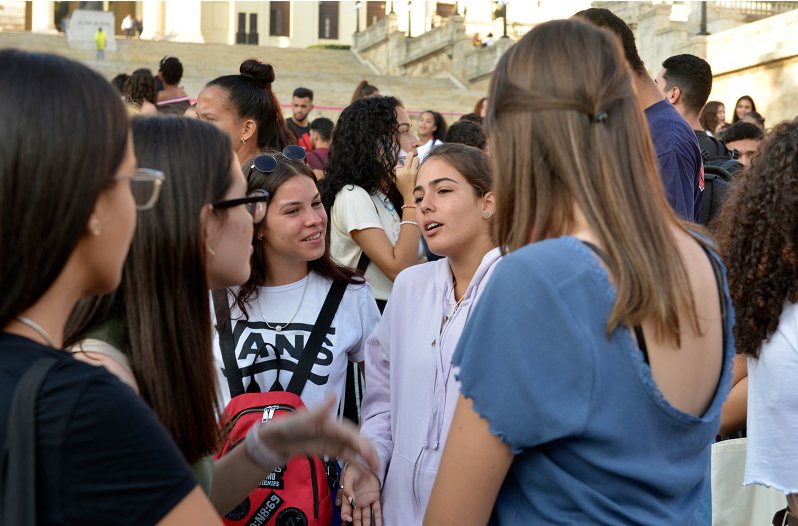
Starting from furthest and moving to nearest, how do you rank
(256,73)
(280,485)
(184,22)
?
(184,22) < (256,73) < (280,485)

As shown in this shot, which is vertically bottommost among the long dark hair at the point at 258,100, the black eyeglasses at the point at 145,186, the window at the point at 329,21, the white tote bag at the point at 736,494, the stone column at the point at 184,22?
the white tote bag at the point at 736,494

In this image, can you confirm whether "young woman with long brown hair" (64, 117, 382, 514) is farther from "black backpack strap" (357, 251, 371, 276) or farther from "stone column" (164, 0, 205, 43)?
"stone column" (164, 0, 205, 43)

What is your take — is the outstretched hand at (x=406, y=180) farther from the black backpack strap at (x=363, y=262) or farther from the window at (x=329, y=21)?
the window at (x=329, y=21)

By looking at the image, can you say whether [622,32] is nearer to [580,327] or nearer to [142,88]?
[580,327]

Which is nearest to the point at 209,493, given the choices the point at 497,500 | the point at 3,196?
the point at 497,500

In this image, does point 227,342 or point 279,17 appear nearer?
point 227,342

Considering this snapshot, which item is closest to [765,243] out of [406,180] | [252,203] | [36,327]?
[252,203]

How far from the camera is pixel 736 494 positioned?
3.91 metres

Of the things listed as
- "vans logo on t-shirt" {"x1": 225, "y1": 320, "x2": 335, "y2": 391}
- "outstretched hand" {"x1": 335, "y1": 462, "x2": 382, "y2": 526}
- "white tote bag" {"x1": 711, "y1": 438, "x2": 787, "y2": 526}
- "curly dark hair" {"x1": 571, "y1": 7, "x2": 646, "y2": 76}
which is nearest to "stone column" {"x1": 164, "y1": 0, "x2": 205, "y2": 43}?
"curly dark hair" {"x1": 571, "y1": 7, "x2": 646, "y2": 76}

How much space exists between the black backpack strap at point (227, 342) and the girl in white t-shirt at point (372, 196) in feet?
4.80

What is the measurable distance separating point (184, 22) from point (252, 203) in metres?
52.7

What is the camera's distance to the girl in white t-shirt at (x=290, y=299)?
12.3ft

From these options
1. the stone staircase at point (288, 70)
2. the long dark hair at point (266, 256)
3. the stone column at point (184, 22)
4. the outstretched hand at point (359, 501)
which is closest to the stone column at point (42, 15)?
the stone column at point (184, 22)

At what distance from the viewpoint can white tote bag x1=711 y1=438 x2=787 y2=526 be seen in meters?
3.87
